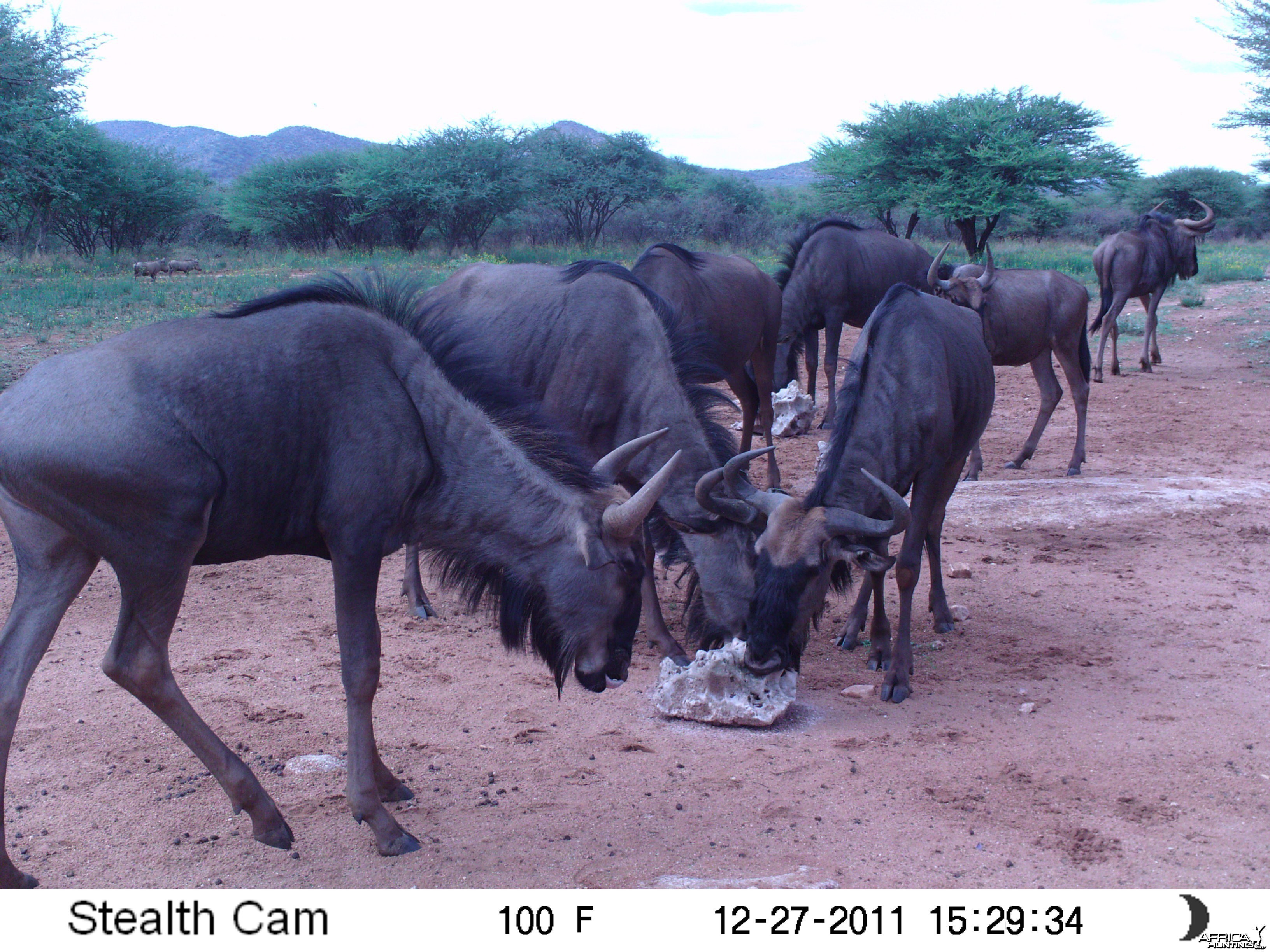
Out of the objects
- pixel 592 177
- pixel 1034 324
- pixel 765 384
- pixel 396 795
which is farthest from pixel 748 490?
pixel 592 177

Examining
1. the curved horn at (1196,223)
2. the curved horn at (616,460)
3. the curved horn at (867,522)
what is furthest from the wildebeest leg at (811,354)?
the curved horn at (616,460)

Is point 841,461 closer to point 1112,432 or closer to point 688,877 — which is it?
point 688,877

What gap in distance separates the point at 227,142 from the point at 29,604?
118 metres

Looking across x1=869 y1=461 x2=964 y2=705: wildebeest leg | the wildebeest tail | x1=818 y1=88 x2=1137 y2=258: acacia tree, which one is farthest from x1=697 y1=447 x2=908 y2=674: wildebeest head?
x1=818 y1=88 x2=1137 y2=258: acacia tree

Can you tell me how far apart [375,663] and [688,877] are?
4.16 ft

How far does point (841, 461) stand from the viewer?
15.8ft

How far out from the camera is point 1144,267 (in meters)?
14.6

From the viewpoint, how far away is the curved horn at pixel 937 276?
8223 millimetres

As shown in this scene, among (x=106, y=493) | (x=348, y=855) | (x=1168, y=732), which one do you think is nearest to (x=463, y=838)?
(x=348, y=855)

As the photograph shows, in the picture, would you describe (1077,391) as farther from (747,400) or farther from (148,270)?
(148,270)

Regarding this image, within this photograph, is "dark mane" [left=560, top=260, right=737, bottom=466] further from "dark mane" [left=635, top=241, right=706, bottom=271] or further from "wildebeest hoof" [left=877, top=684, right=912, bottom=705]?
"dark mane" [left=635, top=241, right=706, bottom=271]

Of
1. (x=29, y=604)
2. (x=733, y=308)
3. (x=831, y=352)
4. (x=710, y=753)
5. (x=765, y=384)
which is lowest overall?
(x=710, y=753)

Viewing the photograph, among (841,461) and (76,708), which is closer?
(76,708)

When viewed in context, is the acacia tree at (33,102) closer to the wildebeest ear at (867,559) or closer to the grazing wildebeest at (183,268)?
the grazing wildebeest at (183,268)
